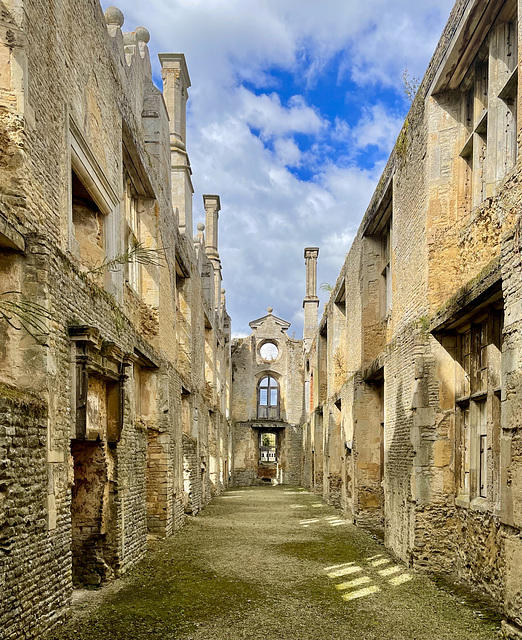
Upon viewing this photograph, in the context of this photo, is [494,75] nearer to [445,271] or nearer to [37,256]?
[445,271]

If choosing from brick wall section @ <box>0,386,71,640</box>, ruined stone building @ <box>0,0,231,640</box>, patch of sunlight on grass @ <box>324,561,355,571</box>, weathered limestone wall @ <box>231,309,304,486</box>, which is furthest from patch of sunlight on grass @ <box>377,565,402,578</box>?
weathered limestone wall @ <box>231,309,304,486</box>

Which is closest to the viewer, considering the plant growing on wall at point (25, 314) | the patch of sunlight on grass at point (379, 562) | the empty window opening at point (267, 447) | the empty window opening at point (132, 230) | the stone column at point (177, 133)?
the plant growing on wall at point (25, 314)

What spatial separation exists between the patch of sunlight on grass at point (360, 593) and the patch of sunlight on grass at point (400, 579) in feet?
1.22

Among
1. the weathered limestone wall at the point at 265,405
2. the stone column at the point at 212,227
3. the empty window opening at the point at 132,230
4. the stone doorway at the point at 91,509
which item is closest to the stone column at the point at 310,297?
the weathered limestone wall at the point at 265,405

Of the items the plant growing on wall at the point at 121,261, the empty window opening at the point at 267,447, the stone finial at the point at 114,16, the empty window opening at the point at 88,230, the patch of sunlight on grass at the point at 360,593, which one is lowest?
the empty window opening at the point at 267,447

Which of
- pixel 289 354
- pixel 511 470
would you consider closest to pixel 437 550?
pixel 511 470

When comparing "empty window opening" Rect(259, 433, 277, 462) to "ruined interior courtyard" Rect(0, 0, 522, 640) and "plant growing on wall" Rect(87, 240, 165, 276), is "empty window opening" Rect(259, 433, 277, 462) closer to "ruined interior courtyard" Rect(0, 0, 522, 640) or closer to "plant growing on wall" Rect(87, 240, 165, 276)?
"ruined interior courtyard" Rect(0, 0, 522, 640)

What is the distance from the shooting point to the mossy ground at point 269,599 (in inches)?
217

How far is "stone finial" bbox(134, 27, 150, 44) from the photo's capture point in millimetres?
10789

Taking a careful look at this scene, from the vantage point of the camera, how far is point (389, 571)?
8172mm

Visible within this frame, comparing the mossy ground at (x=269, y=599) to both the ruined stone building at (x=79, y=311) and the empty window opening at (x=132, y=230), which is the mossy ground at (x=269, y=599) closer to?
the ruined stone building at (x=79, y=311)

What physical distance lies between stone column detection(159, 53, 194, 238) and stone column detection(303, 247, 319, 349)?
60.8 feet

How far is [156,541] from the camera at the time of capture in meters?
10.7

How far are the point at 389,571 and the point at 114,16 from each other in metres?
8.76
